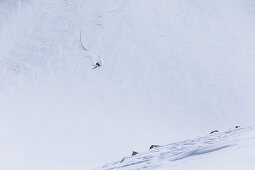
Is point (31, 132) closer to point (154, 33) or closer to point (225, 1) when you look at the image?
point (154, 33)

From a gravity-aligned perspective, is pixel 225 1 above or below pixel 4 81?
above

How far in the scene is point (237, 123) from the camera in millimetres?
15672

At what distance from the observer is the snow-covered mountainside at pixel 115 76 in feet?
49.3

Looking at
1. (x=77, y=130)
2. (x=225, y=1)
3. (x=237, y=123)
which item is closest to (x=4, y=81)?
(x=77, y=130)

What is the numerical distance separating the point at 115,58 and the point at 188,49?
3.71 metres

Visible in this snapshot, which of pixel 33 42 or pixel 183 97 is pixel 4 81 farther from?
pixel 183 97

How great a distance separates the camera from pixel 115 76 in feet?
58.4

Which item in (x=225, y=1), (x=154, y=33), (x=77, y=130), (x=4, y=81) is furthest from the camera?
(x=225, y=1)

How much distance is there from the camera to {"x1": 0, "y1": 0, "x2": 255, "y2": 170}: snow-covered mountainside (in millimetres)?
15016

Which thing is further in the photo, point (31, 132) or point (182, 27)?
point (182, 27)

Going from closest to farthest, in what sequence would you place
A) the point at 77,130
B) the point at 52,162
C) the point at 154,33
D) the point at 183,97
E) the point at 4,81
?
the point at 52,162 → the point at 77,130 → the point at 183,97 → the point at 4,81 → the point at 154,33


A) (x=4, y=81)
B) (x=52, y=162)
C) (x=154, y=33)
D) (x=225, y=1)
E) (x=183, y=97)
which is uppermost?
(x=225, y=1)

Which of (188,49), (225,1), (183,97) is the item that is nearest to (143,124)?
(183,97)

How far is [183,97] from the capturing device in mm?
16828
